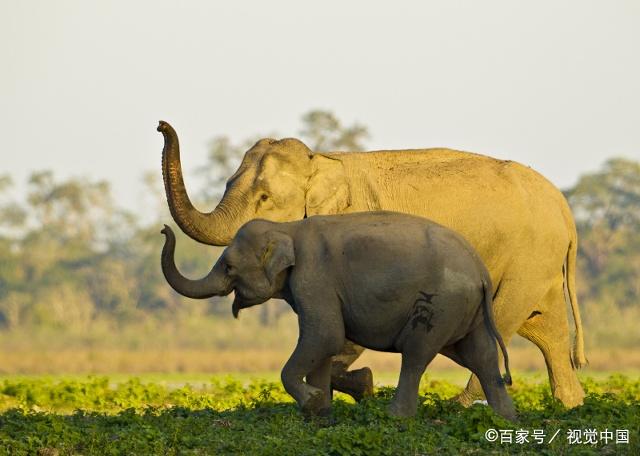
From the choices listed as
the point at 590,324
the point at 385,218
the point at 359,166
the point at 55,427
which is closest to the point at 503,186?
the point at 359,166

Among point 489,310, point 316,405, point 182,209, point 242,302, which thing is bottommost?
point 316,405

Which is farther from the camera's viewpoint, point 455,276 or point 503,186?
point 503,186

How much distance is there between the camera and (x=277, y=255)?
1041 centimetres

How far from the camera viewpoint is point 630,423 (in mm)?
9891

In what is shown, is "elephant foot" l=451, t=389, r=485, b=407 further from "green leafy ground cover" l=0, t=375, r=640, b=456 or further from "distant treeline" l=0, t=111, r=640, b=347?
"distant treeline" l=0, t=111, r=640, b=347

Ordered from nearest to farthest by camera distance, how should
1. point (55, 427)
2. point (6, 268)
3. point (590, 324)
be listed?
1. point (55, 427)
2. point (590, 324)
3. point (6, 268)

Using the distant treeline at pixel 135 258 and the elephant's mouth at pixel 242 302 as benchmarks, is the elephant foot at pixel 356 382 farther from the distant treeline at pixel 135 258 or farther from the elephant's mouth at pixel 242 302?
the distant treeline at pixel 135 258

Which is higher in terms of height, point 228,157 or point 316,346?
point 228,157

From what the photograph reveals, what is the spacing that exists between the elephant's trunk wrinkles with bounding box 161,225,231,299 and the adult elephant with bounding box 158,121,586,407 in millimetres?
1480

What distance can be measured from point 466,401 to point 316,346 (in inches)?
95.4

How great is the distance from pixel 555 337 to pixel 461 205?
149 centimetres

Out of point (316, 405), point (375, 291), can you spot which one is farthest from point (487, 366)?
point (316, 405)

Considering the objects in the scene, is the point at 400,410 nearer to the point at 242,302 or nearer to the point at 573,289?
the point at 242,302

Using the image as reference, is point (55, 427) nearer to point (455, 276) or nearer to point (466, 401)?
point (455, 276)
